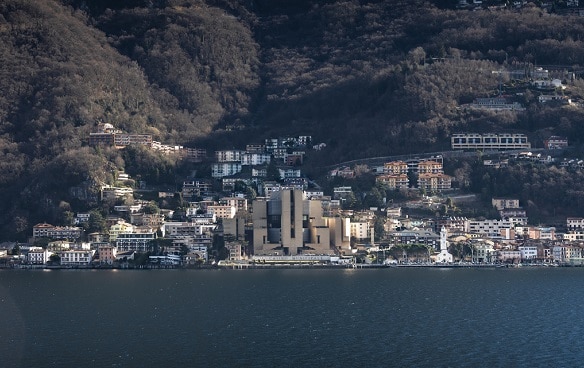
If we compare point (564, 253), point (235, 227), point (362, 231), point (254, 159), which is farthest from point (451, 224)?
point (254, 159)

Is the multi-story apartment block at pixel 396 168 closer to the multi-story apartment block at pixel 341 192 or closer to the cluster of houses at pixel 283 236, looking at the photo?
the multi-story apartment block at pixel 341 192

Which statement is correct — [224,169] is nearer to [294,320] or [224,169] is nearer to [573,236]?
[573,236]

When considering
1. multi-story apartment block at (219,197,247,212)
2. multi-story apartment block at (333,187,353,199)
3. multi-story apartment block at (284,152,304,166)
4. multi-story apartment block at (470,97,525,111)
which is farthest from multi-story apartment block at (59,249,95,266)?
multi-story apartment block at (470,97,525,111)

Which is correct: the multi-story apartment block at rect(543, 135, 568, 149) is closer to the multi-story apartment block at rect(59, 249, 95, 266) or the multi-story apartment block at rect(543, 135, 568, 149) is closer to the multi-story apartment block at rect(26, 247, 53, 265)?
the multi-story apartment block at rect(59, 249, 95, 266)

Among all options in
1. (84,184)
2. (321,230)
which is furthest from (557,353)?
(84,184)

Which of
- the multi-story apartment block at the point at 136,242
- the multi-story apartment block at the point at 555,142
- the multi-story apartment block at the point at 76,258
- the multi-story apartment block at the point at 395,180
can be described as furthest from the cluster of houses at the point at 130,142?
the multi-story apartment block at the point at 555,142

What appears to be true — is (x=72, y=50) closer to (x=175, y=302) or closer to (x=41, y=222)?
(x=41, y=222)
